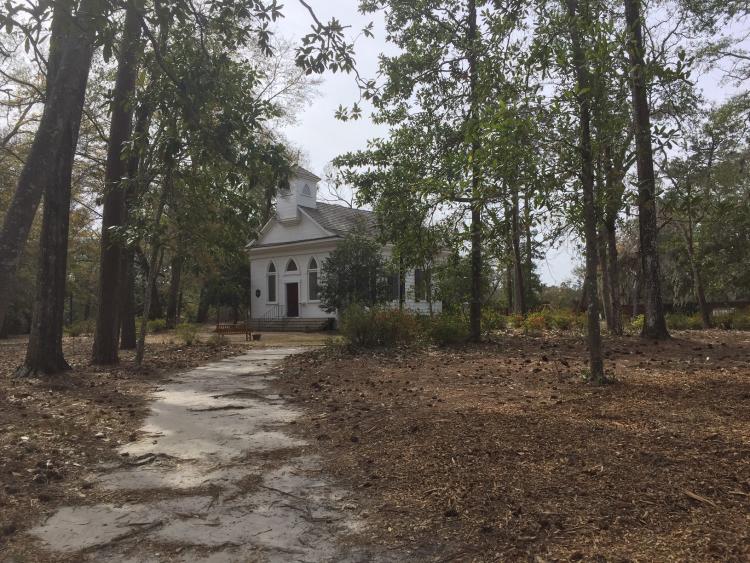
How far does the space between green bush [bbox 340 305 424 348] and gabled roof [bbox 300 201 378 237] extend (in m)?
11.9

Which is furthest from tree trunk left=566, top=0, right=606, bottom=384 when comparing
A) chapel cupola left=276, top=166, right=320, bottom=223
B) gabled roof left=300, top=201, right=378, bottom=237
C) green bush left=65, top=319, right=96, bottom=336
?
green bush left=65, top=319, right=96, bottom=336

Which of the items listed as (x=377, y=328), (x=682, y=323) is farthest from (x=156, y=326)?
(x=682, y=323)

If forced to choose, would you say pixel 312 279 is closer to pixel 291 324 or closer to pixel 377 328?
pixel 291 324

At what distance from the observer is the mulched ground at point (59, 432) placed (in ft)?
13.8

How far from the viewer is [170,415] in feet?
23.8

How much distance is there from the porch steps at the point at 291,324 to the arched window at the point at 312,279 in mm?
1345

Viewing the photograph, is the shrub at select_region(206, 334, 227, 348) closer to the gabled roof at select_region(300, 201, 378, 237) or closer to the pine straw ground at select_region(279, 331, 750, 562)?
the pine straw ground at select_region(279, 331, 750, 562)

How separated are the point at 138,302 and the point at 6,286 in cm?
3748

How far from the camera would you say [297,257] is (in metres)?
30.2

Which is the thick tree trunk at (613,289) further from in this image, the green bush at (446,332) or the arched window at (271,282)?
the arched window at (271,282)

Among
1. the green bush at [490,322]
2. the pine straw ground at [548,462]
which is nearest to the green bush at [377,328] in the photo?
the green bush at [490,322]

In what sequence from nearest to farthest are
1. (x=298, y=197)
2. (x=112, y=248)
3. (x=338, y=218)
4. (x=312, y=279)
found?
(x=112, y=248) < (x=312, y=279) < (x=298, y=197) < (x=338, y=218)

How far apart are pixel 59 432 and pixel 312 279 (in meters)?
23.5

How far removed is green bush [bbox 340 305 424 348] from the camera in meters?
14.0
